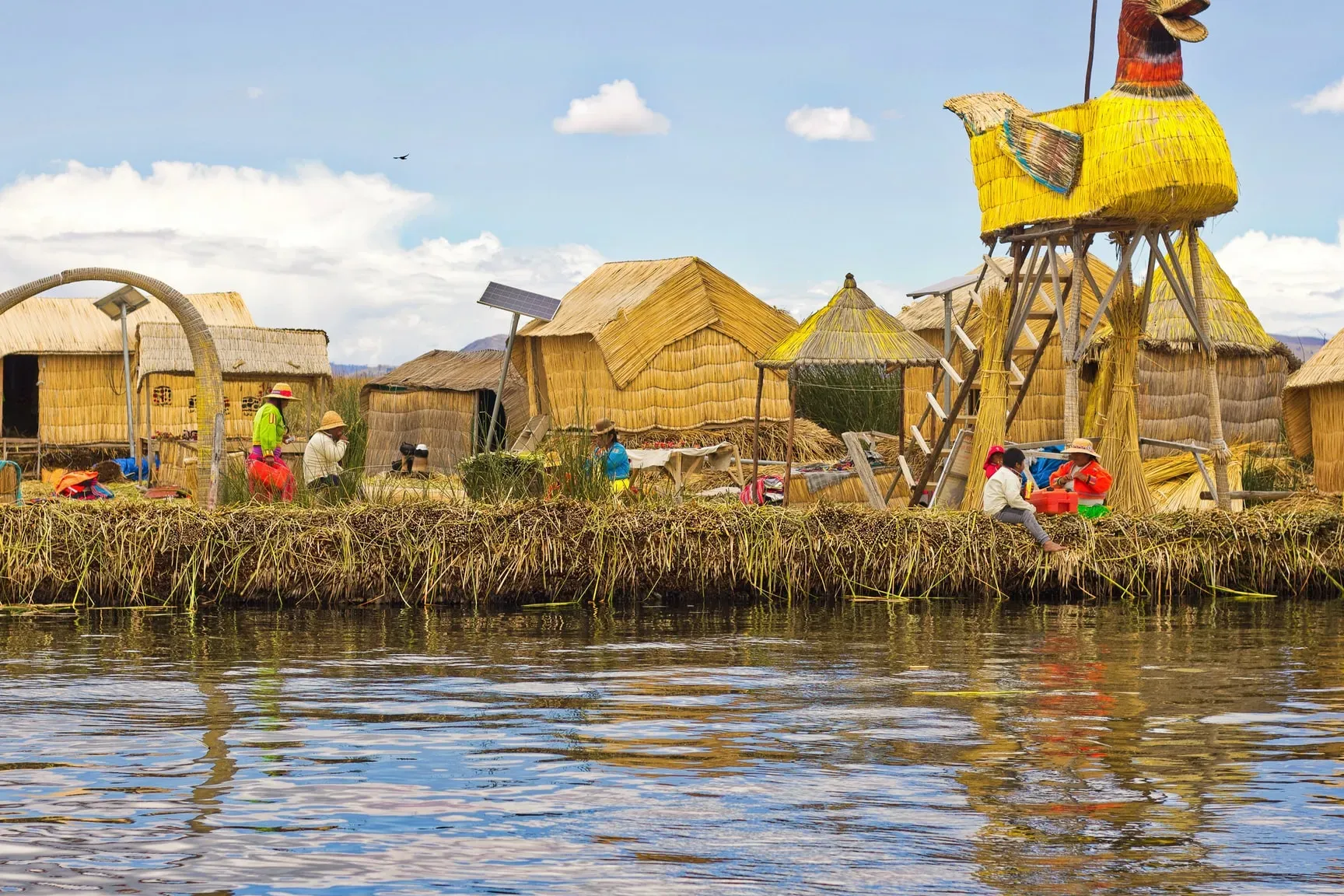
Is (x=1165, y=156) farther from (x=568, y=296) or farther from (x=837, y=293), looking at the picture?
(x=568, y=296)

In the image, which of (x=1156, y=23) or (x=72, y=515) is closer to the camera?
(x=72, y=515)

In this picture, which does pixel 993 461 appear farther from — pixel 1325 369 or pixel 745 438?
pixel 745 438

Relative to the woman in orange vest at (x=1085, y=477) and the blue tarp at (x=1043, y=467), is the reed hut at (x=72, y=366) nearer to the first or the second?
the blue tarp at (x=1043, y=467)

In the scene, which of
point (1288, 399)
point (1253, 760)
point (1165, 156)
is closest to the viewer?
point (1253, 760)

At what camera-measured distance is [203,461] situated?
59.2ft

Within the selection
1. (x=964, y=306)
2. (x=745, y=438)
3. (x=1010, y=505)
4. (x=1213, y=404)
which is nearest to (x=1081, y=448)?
(x=1010, y=505)

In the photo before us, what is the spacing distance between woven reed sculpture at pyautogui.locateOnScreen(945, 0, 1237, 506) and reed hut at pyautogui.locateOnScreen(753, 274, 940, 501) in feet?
6.21

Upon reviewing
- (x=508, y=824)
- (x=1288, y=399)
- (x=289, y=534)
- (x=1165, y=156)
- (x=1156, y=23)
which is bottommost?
(x=508, y=824)

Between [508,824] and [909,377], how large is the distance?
2428 centimetres

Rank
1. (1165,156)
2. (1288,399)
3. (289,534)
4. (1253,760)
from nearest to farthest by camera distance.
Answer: (1253,760), (289,534), (1165,156), (1288,399)

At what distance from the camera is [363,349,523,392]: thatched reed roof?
29.3 m

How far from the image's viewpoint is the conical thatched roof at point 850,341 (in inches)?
684

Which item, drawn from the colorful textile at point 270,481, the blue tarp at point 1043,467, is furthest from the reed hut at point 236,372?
the blue tarp at point 1043,467

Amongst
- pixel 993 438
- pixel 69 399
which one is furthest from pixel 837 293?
pixel 69 399
